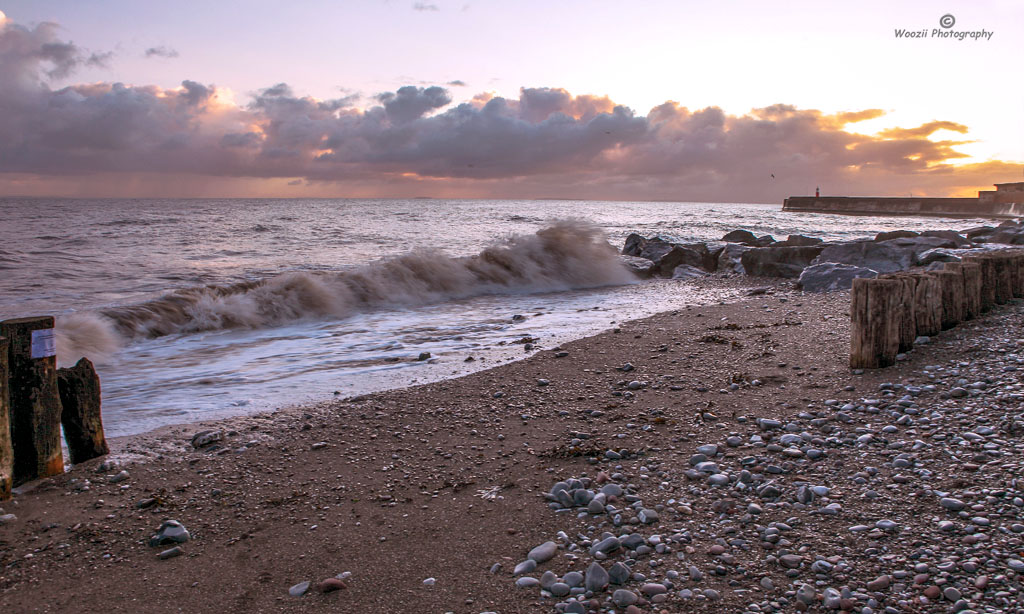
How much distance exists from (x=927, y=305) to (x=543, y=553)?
4454 mm

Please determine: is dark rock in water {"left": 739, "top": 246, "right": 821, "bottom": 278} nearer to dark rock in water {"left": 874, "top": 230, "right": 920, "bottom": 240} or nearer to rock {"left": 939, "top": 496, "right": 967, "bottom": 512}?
dark rock in water {"left": 874, "top": 230, "right": 920, "bottom": 240}

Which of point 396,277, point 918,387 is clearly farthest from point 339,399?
point 396,277

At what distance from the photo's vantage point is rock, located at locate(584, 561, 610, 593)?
2.28m

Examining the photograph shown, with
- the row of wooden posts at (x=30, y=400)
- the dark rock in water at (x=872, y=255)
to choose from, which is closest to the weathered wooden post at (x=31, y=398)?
the row of wooden posts at (x=30, y=400)

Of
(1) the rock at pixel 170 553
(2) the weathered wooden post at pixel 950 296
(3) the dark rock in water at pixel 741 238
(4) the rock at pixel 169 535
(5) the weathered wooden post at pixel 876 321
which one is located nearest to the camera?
(1) the rock at pixel 170 553

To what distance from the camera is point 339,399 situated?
16.9 feet

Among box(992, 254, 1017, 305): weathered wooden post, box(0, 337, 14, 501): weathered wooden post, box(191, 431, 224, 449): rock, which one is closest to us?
box(0, 337, 14, 501): weathered wooden post

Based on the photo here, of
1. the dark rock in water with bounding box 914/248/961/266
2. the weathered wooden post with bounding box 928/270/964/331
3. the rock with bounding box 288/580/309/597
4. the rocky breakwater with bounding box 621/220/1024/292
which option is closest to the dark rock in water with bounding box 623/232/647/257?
the rocky breakwater with bounding box 621/220/1024/292

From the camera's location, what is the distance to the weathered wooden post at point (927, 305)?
4.93 meters

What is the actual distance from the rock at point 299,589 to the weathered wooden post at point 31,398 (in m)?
2.30

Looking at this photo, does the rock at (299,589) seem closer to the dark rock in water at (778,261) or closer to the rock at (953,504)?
the rock at (953,504)

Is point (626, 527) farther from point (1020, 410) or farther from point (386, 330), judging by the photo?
point (386, 330)

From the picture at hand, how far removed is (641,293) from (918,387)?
27.6 feet

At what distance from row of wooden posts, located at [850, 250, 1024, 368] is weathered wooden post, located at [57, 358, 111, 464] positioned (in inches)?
225
